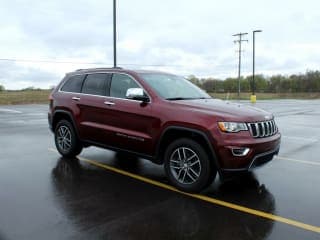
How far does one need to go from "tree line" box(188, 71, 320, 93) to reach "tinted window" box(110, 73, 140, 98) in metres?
64.4

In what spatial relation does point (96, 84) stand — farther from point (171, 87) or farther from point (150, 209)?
point (150, 209)

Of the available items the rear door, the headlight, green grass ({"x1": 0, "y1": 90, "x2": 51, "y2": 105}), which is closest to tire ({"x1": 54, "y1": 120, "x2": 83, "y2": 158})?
the rear door

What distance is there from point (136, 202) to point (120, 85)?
2.27 metres

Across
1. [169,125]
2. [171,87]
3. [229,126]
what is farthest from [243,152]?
[171,87]

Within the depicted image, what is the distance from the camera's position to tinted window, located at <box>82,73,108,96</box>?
247 inches

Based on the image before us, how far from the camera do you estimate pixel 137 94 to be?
17.6 feet

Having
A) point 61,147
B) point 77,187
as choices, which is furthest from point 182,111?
point 61,147

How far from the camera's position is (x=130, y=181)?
5.52m

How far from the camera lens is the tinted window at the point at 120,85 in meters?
5.84

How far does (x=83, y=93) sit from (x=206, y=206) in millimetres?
3434

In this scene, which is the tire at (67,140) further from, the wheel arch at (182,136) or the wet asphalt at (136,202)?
the wheel arch at (182,136)

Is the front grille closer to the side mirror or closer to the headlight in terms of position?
the headlight

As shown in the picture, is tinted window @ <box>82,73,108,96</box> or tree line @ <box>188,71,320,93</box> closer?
tinted window @ <box>82,73,108,96</box>

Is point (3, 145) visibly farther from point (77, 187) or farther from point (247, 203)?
point (247, 203)
